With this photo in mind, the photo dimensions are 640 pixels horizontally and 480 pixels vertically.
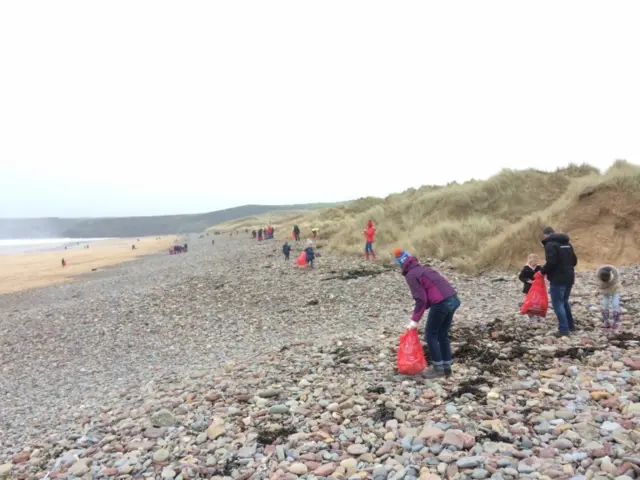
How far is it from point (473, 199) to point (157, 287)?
58.0 feet

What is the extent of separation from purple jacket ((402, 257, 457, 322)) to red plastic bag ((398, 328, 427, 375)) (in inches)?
16.3

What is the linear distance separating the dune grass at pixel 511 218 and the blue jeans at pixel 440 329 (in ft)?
34.4

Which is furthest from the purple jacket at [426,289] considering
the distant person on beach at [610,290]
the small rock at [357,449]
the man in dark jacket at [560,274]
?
Answer: the distant person on beach at [610,290]

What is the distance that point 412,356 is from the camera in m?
6.72

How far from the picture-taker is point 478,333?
861 centimetres

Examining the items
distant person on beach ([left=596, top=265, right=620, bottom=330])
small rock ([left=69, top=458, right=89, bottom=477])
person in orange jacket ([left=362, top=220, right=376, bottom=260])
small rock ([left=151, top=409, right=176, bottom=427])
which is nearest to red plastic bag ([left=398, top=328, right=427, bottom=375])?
small rock ([left=151, top=409, right=176, bottom=427])

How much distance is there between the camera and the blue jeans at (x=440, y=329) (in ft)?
21.2

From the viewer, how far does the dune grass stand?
16.6 metres

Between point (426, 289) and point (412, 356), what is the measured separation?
1050 mm

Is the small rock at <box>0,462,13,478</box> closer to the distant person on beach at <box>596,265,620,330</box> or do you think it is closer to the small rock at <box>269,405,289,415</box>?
the small rock at <box>269,405,289,415</box>

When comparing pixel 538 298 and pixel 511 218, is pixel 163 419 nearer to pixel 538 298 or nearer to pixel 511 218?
pixel 538 298

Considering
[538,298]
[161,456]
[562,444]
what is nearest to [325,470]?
[161,456]

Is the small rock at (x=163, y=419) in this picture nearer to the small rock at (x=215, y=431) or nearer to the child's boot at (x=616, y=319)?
the small rock at (x=215, y=431)

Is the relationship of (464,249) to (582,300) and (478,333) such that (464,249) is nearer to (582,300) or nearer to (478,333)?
(582,300)
